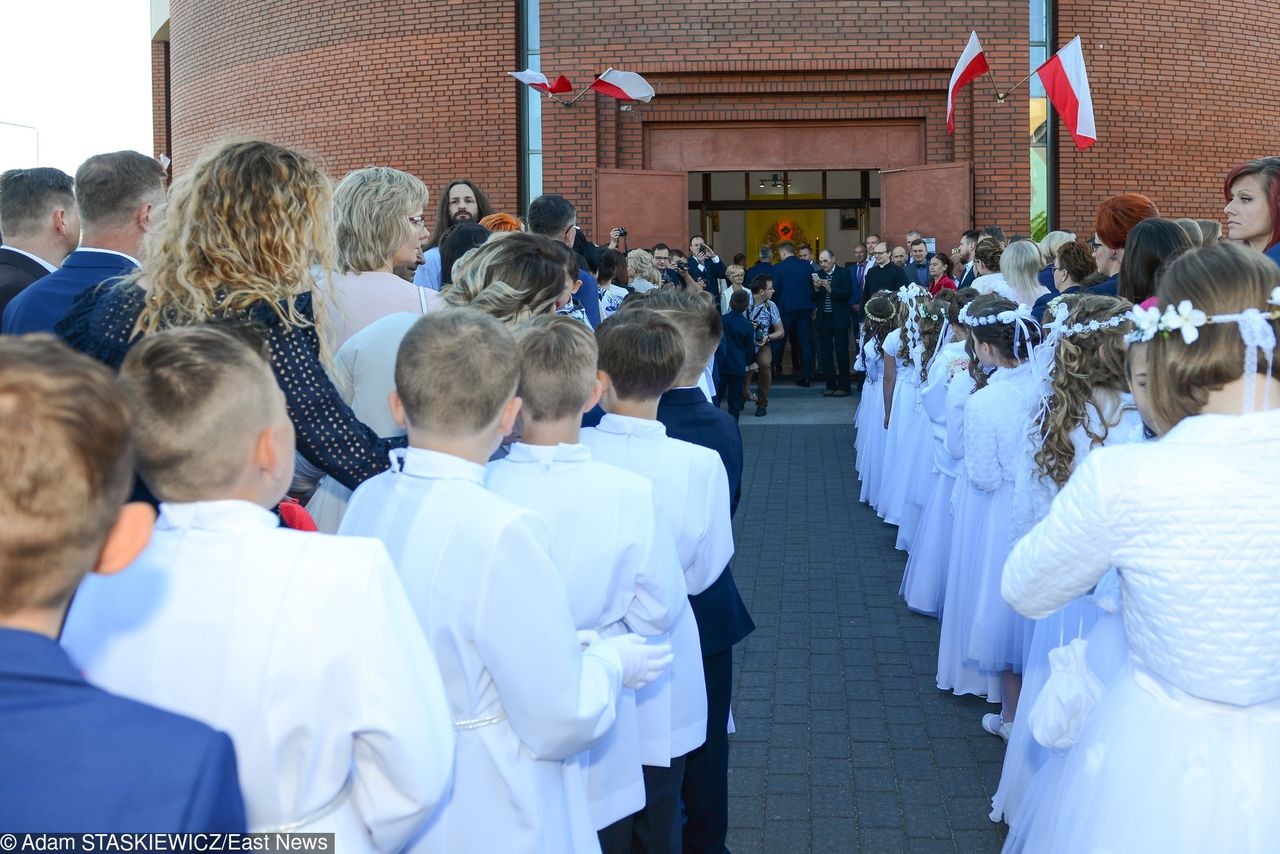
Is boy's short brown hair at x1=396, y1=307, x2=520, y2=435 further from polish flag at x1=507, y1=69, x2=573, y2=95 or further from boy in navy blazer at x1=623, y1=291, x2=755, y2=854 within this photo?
polish flag at x1=507, y1=69, x2=573, y2=95

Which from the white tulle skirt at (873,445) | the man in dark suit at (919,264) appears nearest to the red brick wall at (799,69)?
the man in dark suit at (919,264)

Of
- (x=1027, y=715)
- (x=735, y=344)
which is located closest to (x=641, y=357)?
(x=1027, y=715)

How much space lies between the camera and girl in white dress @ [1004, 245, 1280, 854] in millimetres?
2502

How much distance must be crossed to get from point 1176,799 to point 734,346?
12.5m

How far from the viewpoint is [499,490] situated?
3033 mm

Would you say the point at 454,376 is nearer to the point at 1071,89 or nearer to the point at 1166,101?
the point at 1071,89

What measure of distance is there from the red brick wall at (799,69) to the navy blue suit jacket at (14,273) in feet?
40.9

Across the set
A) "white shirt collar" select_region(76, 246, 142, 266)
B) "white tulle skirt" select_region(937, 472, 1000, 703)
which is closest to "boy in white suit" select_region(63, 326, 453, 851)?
"white shirt collar" select_region(76, 246, 142, 266)

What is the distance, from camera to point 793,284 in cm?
1872

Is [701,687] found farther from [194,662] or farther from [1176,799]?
[194,662]

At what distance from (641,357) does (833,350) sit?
15.3 metres

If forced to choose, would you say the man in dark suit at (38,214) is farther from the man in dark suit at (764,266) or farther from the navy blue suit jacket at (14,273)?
the man in dark suit at (764,266)

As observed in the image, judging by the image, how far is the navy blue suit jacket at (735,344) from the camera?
578 inches

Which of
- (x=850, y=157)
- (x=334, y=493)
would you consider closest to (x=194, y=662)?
(x=334, y=493)
